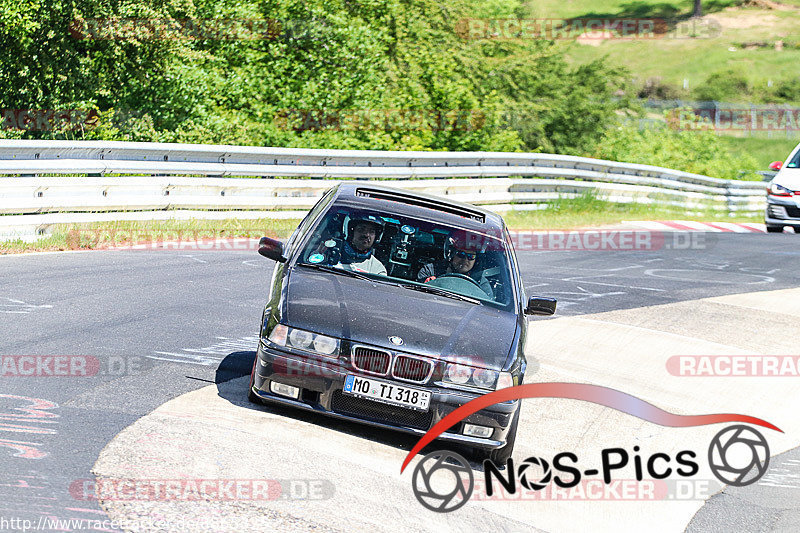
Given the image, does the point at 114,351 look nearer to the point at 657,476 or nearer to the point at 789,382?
Result: the point at 657,476

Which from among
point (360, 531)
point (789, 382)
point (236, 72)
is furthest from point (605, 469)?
point (236, 72)

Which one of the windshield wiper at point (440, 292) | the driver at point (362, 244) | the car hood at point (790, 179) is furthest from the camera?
the car hood at point (790, 179)

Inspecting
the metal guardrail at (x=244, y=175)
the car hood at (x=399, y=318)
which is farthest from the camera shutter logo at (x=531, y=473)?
the metal guardrail at (x=244, y=175)

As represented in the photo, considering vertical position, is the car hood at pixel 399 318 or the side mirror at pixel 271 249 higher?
the side mirror at pixel 271 249

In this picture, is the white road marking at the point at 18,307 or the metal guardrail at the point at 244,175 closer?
the white road marking at the point at 18,307

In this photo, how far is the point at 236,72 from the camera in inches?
805

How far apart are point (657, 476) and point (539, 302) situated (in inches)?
55.5

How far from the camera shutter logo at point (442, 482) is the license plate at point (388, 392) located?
0.34m

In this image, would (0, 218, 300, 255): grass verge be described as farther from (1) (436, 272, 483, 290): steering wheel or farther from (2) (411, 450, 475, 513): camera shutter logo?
(2) (411, 450, 475, 513): camera shutter logo

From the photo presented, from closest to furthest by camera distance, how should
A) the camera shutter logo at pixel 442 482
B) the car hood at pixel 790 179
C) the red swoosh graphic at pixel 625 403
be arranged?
the camera shutter logo at pixel 442 482
the red swoosh graphic at pixel 625 403
the car hood at pixel 790 179

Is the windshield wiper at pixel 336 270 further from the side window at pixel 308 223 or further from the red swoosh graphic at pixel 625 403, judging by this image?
the red swoosh graphic at pixel 625 403

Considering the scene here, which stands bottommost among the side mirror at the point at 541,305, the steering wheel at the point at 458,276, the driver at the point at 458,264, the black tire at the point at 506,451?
the black tire at the point at 506,451

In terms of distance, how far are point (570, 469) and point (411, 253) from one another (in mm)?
1974

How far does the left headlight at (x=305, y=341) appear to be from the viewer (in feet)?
19.2
